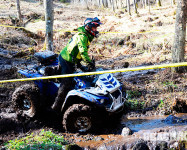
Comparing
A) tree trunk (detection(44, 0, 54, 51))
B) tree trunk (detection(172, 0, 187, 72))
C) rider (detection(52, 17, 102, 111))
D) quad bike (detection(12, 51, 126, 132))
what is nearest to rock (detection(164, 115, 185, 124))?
quad bike (detection(12, 51, 126, 132))

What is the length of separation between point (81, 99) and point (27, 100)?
5.41 ft

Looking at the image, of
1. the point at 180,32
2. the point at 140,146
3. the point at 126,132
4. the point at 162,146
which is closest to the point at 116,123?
the point at 126,132

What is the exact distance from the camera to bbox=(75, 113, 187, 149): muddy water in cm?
416

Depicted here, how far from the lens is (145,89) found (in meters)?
7.19

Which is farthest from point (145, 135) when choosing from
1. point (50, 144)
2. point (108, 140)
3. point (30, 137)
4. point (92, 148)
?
A: point (30, 137)

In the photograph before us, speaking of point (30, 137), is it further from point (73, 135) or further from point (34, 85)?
point (34, 85)

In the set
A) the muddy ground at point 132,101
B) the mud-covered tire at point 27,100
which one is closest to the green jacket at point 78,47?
the mud-covered tire at point 27,100

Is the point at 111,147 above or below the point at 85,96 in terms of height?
below

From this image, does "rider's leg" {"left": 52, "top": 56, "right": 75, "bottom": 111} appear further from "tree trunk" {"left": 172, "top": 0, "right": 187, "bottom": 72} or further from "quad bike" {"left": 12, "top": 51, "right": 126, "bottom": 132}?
"tree trunk" {"left": 172, "top": 0, "right": 187, "bottom": 72}

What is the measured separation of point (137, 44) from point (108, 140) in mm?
10436

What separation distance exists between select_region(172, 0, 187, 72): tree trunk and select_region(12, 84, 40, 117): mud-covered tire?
5232 millimetres

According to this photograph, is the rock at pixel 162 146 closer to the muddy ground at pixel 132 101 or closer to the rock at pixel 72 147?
the muddy ground at pixel 132 101

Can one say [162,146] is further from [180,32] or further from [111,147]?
[180,32]

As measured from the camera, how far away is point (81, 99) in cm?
486
